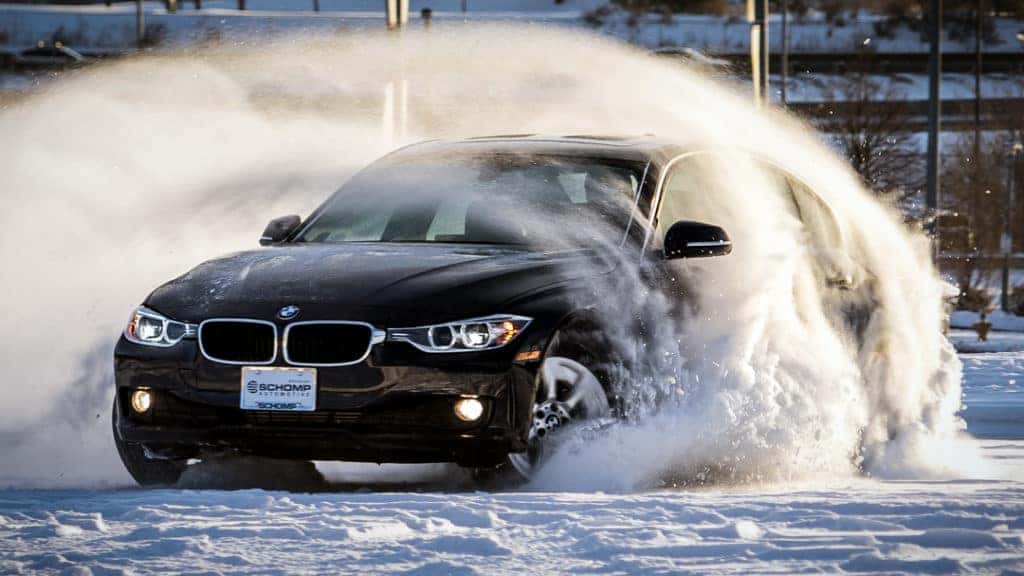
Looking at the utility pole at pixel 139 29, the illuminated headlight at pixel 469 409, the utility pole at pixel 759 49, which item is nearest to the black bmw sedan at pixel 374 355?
the illuminated headlight at pixel 469 409

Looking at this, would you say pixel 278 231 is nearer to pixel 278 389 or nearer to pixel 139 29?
pixel 278 389

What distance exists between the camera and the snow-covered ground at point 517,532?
5734mm

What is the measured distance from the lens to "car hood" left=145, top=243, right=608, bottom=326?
7.20 metres

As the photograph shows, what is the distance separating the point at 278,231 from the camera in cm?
880

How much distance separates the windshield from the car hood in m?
0.29

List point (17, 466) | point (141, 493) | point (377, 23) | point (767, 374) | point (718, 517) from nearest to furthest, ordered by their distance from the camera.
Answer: point (718, 517) < point (141, 493) < point (767, 374) < point (17, 466) < point (377, 23)

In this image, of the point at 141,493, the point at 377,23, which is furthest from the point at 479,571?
the point at 377,23

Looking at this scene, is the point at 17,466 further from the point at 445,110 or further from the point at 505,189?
the point at 445,110

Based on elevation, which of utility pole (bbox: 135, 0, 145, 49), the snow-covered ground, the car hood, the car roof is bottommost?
utility pole (bbox: 135, 0, 145, 49)

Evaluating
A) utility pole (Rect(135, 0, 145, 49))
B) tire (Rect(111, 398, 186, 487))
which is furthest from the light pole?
utility pole (Rect(135, 0, 145, 49))

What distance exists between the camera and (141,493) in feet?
23.5

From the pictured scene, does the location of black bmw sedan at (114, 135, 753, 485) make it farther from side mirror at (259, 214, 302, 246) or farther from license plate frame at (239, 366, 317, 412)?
side mirror at (259, 214, 302, 246)

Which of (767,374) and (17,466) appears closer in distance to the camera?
(767,374)

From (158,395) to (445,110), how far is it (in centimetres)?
1090
